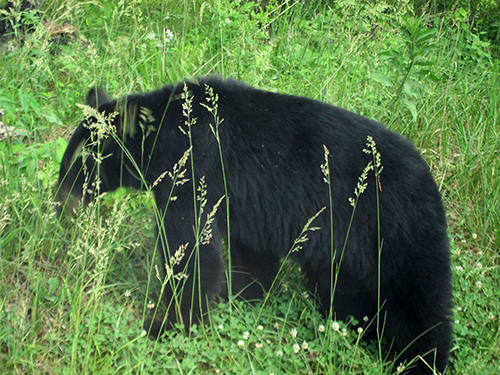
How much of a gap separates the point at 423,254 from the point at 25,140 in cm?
279

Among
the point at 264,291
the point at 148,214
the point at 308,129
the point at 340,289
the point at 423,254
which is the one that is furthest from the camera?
the point at 148,214

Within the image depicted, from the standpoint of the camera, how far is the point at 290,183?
235cm

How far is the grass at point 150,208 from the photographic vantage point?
7.14 feet

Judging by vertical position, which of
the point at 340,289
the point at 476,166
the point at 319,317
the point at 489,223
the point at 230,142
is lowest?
the point at 319,317

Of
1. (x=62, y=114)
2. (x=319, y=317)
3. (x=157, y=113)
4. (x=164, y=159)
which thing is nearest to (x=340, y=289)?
(x=319, y=317)

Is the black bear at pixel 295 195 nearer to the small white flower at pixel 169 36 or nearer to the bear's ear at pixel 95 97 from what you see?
the bear's ear at pixel 95 97

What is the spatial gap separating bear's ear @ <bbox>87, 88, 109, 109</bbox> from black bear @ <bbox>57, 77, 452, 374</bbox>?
23 cm

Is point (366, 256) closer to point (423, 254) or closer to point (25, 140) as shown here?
point (423, 254)

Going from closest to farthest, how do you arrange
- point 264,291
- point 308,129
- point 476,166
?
point 308,129 → point 264,291 → point 476,166

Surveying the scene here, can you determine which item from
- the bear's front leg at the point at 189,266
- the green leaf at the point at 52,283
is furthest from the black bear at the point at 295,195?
the green leaf at the point at 52,283

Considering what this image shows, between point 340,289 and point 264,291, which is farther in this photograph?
point 264,291

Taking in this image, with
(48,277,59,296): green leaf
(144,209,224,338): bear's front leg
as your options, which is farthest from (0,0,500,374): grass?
(144,209,224,338): bear's front leg

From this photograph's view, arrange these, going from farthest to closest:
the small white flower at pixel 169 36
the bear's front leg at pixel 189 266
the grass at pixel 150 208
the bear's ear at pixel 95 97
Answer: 1. the small white flower at pixel 169 36
2. the bear's ear at pixel 95 97
3. the bear's front leg at pixel 189 266
4. the grass at pixel 150 208

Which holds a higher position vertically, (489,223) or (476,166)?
(476,166)
